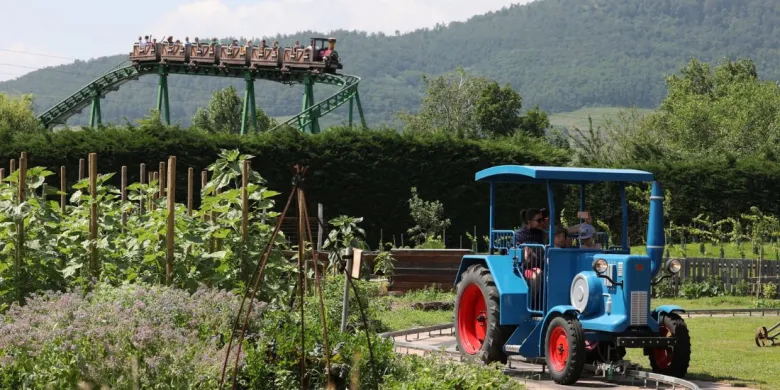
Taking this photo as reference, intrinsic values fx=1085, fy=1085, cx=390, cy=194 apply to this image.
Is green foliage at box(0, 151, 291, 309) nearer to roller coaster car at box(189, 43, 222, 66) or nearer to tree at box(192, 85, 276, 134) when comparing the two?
roller coaster car at box(189, 43, 222, 66)

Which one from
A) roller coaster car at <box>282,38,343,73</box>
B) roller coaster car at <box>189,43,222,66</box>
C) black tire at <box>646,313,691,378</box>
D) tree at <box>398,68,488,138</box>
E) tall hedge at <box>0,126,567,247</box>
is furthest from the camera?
tree at <box>398,68,488,138</box>

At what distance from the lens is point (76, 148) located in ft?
76.3

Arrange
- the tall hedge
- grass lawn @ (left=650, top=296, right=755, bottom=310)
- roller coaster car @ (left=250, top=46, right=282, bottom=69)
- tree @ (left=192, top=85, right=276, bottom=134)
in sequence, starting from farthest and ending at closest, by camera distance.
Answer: tree @ (left=192, top=85, right=276, bottom=134) → roller coaster car @ (left=250, top=46, right=282, bottom=69) → the tall hedge → grass lawn @ (left=650, top=296, right=755, bottom=310)

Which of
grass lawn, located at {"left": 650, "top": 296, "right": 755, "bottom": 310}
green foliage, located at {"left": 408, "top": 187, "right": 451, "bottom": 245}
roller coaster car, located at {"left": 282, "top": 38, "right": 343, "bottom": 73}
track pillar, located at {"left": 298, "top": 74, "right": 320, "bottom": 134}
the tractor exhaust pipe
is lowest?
grass lawn, located at {"left": 650, "top": 296, "right": 755, "bottom": 310}

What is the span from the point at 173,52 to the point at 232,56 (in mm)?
2420

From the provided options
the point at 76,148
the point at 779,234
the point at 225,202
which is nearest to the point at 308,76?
the point at 76,148

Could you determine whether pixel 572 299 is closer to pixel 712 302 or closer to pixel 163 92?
pixel 712 302

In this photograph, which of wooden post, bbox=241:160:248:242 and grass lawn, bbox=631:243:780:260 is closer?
wooden post, bbox=241:160:248:242

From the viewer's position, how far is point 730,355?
12.1 meters

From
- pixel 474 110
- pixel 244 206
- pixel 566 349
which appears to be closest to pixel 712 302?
pixel 566 349

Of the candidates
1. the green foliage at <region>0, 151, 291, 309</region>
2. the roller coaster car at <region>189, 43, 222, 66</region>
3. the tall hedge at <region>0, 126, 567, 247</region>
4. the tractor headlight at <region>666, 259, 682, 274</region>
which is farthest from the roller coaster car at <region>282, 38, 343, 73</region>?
the tractor headlight at <region>666, 259, 682, 274</region>

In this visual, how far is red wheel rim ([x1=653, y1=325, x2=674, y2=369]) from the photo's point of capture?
1024 cm

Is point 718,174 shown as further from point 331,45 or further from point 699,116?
point 699,116

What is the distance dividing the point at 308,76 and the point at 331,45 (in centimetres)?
162
